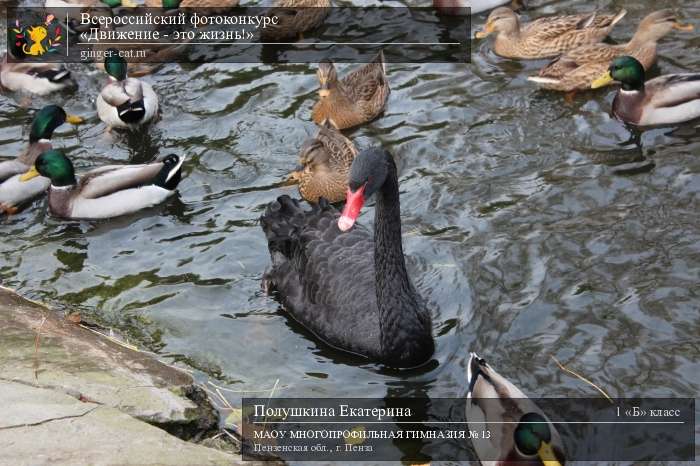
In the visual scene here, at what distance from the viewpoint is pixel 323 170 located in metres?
8.31

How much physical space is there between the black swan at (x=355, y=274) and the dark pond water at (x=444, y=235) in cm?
16

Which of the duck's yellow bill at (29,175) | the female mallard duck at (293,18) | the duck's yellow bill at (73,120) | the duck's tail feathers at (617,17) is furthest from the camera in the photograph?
the female mallard duck at (293,18)

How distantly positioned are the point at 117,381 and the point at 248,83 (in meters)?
5.27

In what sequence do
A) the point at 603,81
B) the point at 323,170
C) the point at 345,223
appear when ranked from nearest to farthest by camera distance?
the point at 345,223
the point at 323,170
the point at 603,81

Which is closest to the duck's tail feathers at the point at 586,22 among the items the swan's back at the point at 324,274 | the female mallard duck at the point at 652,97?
the female mallard duck at the point at 652,97

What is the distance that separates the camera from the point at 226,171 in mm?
8812

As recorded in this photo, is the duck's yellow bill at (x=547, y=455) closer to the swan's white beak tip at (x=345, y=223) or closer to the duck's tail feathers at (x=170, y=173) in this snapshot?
the swan's white beak tip at (x=345, y=223)

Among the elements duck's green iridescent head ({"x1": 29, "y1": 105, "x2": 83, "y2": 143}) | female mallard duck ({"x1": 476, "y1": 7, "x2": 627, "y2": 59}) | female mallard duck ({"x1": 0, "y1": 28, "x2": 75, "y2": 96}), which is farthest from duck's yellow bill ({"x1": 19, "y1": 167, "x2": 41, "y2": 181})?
female mallard duck ({"x1": 476, "y1": 7, "x2": 627, "y2": 59})

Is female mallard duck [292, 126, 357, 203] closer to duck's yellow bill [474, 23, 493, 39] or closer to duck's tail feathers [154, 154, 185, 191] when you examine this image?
duck's tail feathers [154, 154, 185, 191]

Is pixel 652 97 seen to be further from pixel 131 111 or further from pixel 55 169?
pixel 55 169

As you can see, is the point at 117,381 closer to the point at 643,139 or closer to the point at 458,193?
the point at 458,193

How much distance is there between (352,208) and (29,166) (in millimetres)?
4503

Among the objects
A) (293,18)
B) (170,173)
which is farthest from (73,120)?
(293,18)

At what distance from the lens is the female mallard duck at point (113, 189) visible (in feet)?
27.7
